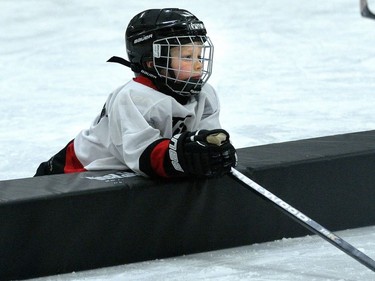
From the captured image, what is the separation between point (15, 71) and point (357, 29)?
182cm

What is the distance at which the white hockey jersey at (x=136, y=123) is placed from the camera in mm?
2828

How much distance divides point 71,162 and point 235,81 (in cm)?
182

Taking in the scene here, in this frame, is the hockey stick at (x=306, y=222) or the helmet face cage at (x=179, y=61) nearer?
the hockey stick at (x=306, y=222)

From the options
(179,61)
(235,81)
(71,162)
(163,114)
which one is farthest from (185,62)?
(235,81)

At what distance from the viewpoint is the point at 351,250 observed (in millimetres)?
2666

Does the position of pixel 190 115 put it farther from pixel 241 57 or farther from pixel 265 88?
pixel 241 57

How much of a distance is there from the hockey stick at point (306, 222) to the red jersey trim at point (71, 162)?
0.52m

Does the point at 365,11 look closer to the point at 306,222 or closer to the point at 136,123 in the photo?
the point at 306,222

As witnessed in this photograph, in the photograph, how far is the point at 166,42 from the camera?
2898mm

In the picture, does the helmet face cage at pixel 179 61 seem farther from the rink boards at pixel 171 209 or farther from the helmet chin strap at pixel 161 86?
the rink boards at pixel 171 209

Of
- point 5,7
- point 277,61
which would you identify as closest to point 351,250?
point 277,61

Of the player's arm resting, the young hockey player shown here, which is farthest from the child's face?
the player's arm resting

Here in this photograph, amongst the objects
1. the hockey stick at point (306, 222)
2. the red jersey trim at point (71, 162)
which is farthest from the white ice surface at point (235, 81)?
the red jersey trim at point (71, 162)

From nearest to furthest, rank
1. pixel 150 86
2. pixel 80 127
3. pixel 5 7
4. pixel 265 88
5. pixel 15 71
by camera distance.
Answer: pixel 150 86 < pixel 80 127 < pixel 265 88 < pixel 15 71 < pixel 5 7
